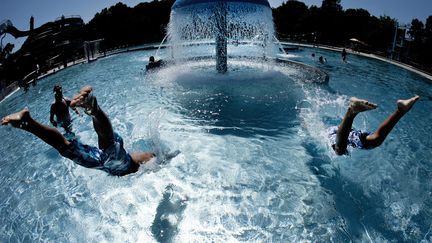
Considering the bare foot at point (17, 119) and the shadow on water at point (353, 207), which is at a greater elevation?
the bare foot at point (17, 119)

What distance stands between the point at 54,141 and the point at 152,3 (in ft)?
195

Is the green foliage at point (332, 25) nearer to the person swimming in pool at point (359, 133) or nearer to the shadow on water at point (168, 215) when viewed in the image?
the person swimming in pool at point (359, 133)

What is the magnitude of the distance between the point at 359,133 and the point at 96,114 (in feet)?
15.7

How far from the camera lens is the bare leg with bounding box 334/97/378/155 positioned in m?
4.16

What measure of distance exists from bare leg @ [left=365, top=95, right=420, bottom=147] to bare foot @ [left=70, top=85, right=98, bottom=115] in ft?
15.8

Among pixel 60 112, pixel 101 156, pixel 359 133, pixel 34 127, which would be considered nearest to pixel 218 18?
pixel 60 112

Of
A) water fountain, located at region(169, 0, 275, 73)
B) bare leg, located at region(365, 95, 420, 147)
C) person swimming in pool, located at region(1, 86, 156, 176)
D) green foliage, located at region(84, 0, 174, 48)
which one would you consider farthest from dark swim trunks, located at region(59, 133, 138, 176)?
green foliage, located at region(84, 0, 174, 48)

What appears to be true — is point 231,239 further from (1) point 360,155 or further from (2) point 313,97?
(2) point 313,97

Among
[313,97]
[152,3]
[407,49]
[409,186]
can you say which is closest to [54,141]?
[409,186]

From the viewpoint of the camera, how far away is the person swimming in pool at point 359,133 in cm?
428

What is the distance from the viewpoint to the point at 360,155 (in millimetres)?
7016

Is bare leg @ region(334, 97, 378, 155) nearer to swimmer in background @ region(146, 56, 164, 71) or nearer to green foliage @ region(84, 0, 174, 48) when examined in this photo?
swimmer in background @ region(146, 56, 164, 71)

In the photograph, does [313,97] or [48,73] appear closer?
[313,97]

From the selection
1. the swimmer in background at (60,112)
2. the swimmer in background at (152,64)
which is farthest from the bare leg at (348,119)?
the swimmer in background at (152,64)
